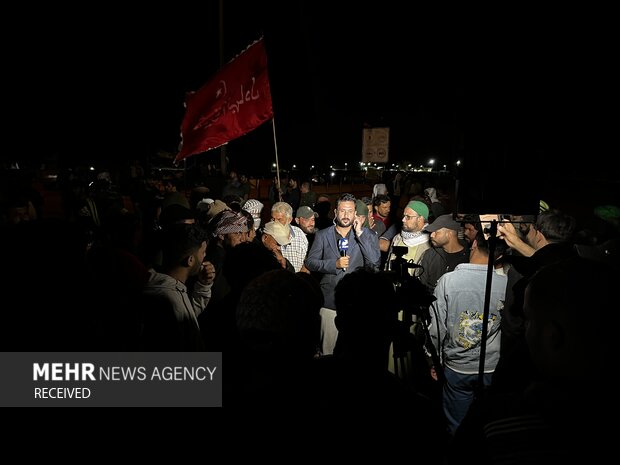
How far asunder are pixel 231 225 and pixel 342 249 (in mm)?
1425

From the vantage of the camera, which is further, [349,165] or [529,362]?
[349,165]

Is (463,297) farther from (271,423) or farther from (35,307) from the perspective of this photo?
(35,307)

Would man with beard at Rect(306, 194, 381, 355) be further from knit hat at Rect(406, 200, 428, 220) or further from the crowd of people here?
the crowd of people

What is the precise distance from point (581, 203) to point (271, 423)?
2109cm

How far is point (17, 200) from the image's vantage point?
6.81 m

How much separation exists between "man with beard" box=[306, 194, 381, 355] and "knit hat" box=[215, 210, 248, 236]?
41.0 inches

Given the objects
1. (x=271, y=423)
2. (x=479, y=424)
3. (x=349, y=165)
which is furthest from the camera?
(x=349, y=165)

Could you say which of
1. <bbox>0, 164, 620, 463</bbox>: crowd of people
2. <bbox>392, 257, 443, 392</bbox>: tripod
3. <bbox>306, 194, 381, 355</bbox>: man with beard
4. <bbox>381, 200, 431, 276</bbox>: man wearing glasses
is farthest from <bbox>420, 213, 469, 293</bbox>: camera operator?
Answer: <bbox>392, 257, 443, 392</bbox>: tripod

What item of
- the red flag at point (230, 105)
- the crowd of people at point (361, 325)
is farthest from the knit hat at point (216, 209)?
the crowd of people at point (361, 325)

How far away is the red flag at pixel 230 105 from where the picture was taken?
684cm

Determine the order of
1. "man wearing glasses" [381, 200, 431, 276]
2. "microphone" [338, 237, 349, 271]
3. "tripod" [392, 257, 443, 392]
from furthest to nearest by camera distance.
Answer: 1. "man wearing glasses" [381, 200, 431, 276]
2. "microphone" [338, 237, 349, 271]
3. "tripod" [392, 257, 443, 392]

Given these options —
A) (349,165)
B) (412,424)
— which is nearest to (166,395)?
(412,424)

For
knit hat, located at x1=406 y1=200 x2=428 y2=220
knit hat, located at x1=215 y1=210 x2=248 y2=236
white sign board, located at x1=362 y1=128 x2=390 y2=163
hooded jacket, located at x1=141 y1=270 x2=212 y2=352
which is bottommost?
hooded jacket, located at x1=141 y1=270 x2=212 y2=352

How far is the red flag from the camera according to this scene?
22.4 ft
